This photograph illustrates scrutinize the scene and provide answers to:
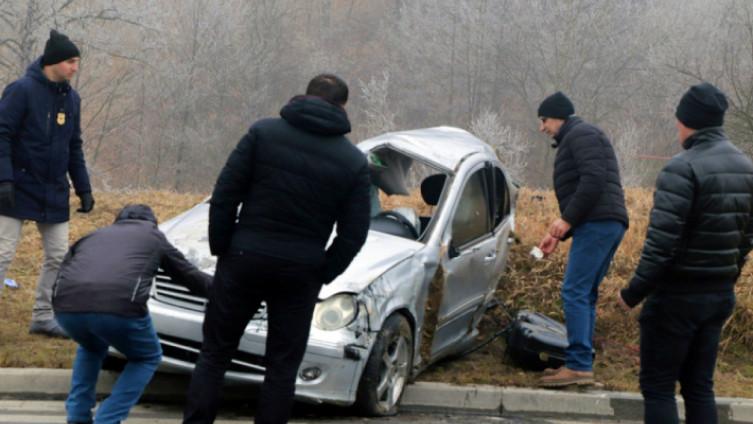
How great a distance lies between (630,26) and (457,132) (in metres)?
51.6

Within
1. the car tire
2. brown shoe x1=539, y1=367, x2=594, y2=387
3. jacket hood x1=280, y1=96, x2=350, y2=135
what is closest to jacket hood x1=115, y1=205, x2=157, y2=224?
jacket hood x1=280, y1=96, x2=350, y2=135

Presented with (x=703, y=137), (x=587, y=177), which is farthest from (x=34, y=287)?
(x=703, y=137)

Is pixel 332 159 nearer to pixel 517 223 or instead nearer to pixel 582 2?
pixel 517 223

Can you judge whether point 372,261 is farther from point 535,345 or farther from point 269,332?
point 535,345

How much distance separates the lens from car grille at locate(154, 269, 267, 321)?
5.84m

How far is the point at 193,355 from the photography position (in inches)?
229

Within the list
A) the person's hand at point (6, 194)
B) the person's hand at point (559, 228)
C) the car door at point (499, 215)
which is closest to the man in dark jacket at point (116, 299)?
the person's hand at point (6, 194)

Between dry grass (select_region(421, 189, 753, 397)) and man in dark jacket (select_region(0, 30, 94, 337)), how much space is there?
2693 mm

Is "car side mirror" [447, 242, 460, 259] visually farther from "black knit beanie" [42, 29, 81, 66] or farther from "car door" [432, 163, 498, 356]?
"black knit beanie" [42, 29, 81, 66]

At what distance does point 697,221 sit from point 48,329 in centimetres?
445

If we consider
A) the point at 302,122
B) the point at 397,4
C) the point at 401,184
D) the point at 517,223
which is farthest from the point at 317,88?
the point at 397,4

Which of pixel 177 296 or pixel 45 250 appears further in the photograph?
pixel 45 250

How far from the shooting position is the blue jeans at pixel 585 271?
6.87 meters

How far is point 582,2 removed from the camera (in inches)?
2213
